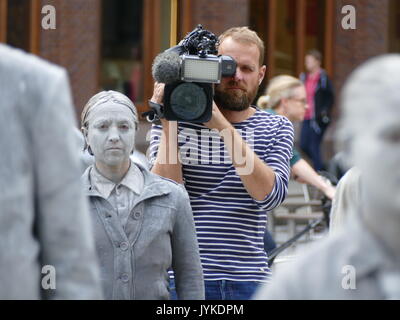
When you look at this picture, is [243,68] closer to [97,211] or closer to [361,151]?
[97,211]

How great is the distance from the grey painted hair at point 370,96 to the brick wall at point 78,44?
14982mm

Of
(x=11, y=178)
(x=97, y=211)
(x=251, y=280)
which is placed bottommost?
(x=251, y=280)

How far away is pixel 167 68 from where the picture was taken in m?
4.90

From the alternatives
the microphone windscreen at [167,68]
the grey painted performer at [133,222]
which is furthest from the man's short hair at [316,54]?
the grey painted performer at [133,222]

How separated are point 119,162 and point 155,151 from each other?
21.5 inches

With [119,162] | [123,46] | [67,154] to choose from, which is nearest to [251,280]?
[119,162]

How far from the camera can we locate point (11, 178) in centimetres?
270

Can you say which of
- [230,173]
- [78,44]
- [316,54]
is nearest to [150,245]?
[230,173]

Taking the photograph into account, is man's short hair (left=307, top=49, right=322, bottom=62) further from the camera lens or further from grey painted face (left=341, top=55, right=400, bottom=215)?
grey painted face (left=341, top=55, right=400, bottom=215)

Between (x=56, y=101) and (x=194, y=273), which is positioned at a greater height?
(x=56, y=101)

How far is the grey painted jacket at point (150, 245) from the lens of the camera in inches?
175

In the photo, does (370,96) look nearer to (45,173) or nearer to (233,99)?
(45,173)

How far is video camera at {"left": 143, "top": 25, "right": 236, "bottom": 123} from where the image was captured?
489cm

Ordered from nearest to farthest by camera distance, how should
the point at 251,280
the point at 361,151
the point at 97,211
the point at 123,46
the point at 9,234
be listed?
1. the point at 361,151
2. the point at 9,234
3. the point at 97,211
4. the point at 251,280
5. the point at 123,46
